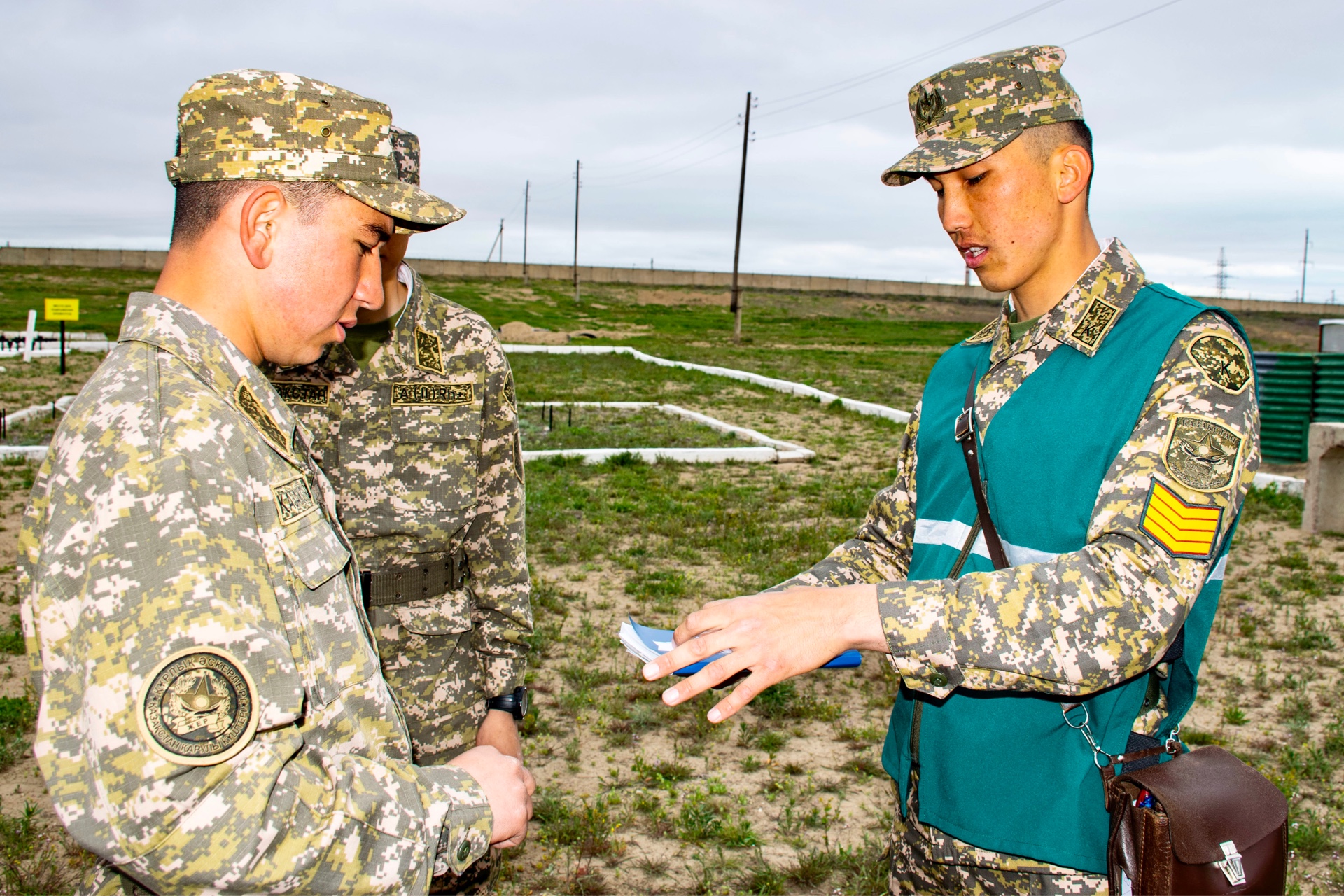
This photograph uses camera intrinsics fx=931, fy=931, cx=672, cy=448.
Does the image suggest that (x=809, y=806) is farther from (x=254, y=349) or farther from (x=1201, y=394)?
(x=254, y=349)

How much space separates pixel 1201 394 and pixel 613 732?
346 centimetres

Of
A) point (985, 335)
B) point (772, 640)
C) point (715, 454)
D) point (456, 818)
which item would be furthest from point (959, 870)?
point (715, 454)

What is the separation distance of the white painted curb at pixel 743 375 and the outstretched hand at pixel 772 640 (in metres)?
12.3

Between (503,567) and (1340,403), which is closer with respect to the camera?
(503,567)

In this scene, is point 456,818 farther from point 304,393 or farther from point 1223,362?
point 304,393

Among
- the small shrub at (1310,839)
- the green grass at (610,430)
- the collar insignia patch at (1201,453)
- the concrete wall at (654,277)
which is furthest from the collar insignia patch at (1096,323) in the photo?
the concrete wall at (654,277)

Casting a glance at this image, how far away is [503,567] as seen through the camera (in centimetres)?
287

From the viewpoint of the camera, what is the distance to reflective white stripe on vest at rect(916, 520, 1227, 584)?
1.75 m

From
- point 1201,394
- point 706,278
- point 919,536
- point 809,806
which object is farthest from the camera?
point 706,278

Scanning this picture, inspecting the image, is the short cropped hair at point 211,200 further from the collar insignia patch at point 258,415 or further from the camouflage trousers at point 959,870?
the camouflage trousers at point 959,870

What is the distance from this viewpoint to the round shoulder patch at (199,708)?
114 centimetres

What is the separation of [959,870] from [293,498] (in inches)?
60.0

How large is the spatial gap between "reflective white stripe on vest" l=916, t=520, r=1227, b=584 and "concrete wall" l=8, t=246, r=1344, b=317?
197 feet

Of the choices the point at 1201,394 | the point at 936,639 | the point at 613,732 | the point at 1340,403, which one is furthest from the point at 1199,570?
the point at 1340,403
